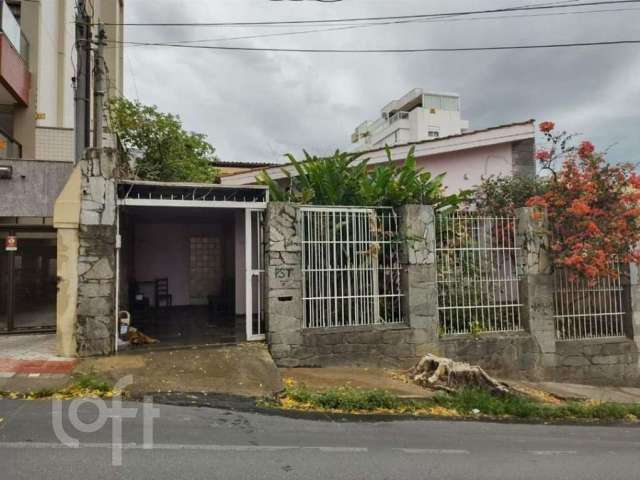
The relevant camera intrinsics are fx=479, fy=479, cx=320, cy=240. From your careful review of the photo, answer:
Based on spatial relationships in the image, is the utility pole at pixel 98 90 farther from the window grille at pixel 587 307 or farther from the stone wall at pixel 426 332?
the window grille at pixel 587 307

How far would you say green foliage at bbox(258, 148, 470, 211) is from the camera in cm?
845

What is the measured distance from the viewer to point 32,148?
11914 millimetres

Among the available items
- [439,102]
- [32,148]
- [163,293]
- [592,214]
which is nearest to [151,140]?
[32,148]

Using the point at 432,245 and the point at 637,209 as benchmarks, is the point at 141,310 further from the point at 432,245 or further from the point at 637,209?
the point at 637,209

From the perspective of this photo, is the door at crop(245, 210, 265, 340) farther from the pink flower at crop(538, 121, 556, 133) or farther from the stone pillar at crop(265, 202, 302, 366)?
the pink flower at crop(538, 121, 556, 133)

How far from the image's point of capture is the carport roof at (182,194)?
777cm

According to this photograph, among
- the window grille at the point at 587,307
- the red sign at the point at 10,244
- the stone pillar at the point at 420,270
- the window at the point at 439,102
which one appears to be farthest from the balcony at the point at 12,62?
the window at the point at 439,102

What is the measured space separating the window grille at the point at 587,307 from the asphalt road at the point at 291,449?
10.5 feet

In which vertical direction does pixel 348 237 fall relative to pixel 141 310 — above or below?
above

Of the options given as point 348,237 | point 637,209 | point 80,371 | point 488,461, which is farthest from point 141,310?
point 637,209

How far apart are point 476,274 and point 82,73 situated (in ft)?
26.4

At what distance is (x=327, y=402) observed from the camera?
19.8ft

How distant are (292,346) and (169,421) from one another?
2884 mm

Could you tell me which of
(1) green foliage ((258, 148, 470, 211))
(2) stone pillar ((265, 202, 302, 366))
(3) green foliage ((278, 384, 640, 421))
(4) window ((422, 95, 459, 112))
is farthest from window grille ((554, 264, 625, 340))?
(4) window ((422, 95, 459, 112))
